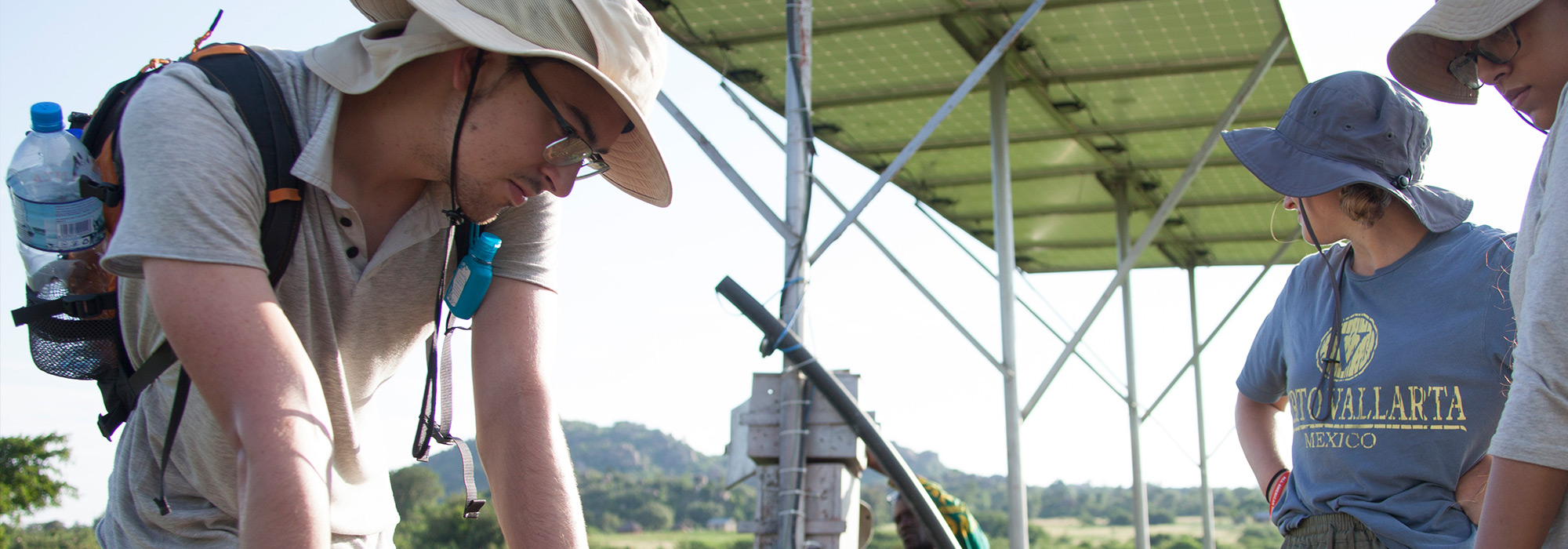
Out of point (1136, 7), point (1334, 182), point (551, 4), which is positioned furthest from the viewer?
point (1136, 7)

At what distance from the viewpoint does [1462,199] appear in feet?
6.92

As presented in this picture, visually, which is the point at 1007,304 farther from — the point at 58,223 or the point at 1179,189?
the point at 58,223

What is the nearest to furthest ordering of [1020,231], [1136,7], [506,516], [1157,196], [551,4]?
[551,4], [506,516], [1136,7], [1157,196], [1020,231]

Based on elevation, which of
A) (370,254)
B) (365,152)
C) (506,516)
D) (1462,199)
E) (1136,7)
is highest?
(1136,7)

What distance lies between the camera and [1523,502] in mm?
1380

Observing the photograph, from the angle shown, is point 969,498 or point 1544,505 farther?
point 969,498

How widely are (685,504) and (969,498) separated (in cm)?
2562

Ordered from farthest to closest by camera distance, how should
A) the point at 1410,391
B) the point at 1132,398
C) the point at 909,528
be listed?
the point at 1132,398
the point at 909,528
the point at 1410,391

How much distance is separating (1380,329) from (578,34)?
63.0 inches

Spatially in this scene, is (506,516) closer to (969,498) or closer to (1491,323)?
(1491,323)

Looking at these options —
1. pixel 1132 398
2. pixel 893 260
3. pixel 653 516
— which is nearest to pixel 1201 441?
pixel 1132 398

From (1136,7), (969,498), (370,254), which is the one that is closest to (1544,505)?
(370,254)

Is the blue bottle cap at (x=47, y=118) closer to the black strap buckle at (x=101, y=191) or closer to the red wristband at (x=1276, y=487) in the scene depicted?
the black strap buckle at (x=101, y=191)

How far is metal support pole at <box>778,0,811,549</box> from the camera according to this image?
475 centimetres
